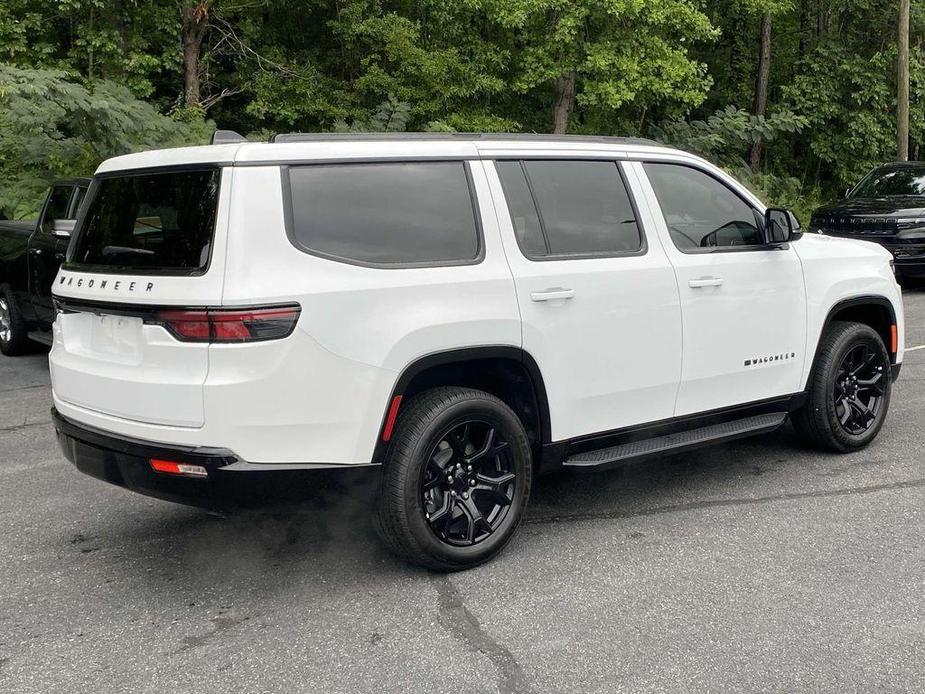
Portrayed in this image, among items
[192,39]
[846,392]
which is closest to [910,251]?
[846,392]

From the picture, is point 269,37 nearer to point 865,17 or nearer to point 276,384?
point 865,17

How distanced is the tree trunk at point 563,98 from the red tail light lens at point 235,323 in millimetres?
17246

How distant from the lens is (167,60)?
18.6 metres

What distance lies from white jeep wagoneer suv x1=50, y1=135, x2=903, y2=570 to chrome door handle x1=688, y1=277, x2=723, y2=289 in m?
0.02

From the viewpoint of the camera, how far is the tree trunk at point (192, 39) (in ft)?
61.3

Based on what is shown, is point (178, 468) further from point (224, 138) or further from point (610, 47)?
point (610, 47)

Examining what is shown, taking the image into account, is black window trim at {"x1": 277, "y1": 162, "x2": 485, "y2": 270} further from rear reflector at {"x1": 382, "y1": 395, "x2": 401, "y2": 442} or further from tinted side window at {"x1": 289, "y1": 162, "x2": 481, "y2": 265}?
rear reflector at {"x1": 382, "y1": 395, "x2": 401, "y2": 442}

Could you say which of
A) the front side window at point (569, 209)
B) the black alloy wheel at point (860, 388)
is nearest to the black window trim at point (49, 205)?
the front side window at point (569, 209)

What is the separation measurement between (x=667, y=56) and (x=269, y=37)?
9.12 metres

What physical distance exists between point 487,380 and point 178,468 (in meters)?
1.44

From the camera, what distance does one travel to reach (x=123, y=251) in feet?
12.4

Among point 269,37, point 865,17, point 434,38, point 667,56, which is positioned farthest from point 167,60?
point 865,17

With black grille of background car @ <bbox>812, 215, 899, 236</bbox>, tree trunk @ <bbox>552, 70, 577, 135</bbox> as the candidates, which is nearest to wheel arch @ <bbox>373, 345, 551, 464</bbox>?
black grille of background car @ <bbox>812, 215, 899, 236</bbox>

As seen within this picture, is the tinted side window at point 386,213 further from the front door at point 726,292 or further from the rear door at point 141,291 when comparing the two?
the front door at point 726,292
